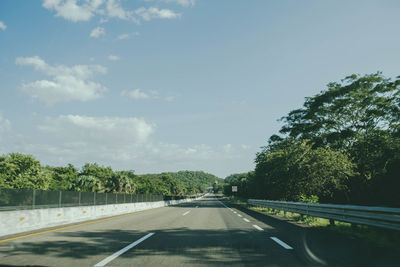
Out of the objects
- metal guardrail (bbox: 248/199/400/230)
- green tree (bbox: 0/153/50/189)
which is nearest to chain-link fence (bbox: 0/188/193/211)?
metal guardrail (bbox: 248/199/400/230)

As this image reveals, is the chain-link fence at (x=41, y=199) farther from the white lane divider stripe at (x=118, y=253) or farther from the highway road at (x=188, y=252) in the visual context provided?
the white lane divider stripe at (x=118, y=253)

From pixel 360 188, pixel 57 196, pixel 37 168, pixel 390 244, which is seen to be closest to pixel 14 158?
pixel 37 168

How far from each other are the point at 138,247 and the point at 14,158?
2346 inches

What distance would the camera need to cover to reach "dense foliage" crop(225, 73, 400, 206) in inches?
845

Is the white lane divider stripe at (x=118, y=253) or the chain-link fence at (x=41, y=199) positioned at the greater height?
the chain-link fence at (x=41, y=199)

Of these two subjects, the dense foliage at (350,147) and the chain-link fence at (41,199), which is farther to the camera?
the dense foliage at (350,147)

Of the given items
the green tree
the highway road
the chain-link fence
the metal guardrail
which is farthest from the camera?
the green tree

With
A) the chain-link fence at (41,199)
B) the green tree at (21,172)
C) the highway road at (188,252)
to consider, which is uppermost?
the green tree at (21,172)

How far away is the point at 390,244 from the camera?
24.5 feet

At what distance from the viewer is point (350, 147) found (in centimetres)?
3111

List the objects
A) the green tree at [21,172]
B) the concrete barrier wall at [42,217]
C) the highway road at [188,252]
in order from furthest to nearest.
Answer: the green tree at [21,172], the concrete barrier wall at [42,217], the highway road at [188,252]

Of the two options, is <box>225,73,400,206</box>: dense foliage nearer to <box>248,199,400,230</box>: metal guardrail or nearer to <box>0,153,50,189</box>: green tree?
<box>248,199,400,230</box>: metal guardrail

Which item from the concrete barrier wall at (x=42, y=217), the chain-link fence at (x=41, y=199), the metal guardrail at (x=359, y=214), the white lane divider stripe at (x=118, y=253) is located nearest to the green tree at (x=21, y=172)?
the chain-link fence at (x=41, y=199)

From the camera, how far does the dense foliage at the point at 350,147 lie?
21469mm
